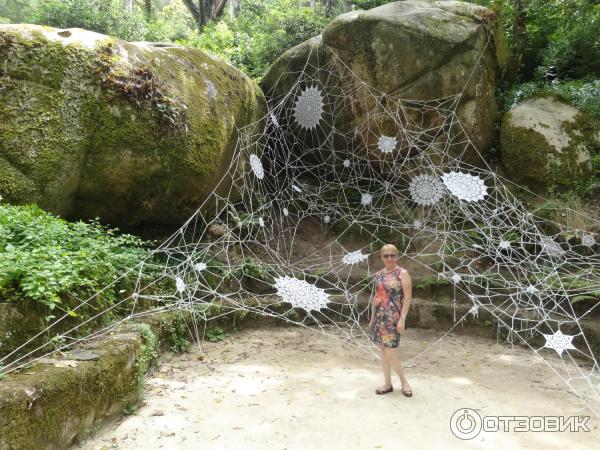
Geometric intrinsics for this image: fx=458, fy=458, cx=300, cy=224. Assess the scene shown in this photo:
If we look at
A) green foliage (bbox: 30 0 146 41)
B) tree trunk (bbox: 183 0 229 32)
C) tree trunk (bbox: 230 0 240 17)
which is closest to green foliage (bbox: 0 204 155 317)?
green foliage (bbox: 30 0 146 41)

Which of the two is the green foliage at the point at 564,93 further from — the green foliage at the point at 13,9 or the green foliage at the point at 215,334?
the green foliage at the point at 13,9

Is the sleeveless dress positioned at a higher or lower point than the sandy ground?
higher

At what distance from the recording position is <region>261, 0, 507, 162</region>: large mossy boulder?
773 centimetres

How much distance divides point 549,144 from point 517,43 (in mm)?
2931

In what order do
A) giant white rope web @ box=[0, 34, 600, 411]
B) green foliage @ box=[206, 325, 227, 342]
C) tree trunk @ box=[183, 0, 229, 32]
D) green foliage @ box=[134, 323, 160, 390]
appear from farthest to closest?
1. tree trunk @ box=[183, 0, 229, 32]
2. giant white rope web @ box=[0, 34, 600, 411]
3. green foliage @ box=[206, 325, 227, 342]
4. green foliage @ box=[134, 323, 160, 390]

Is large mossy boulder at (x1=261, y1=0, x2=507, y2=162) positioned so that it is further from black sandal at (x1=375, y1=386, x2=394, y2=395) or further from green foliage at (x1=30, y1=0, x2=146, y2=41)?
green foliage at (x1=30, y1=0, x2=146, y2=41)

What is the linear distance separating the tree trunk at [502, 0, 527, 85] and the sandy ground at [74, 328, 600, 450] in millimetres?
5967

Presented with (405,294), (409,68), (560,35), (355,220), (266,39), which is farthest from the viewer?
(266,39)

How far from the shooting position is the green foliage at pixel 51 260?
3.22m

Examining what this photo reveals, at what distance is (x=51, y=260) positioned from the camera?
368 cm

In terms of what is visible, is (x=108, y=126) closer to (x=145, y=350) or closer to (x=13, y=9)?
(x=145, y=350)

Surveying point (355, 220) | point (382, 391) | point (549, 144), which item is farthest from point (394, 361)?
point (549, 144)

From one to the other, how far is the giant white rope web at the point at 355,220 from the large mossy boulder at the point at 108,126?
566mm

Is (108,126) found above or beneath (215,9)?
beneath
